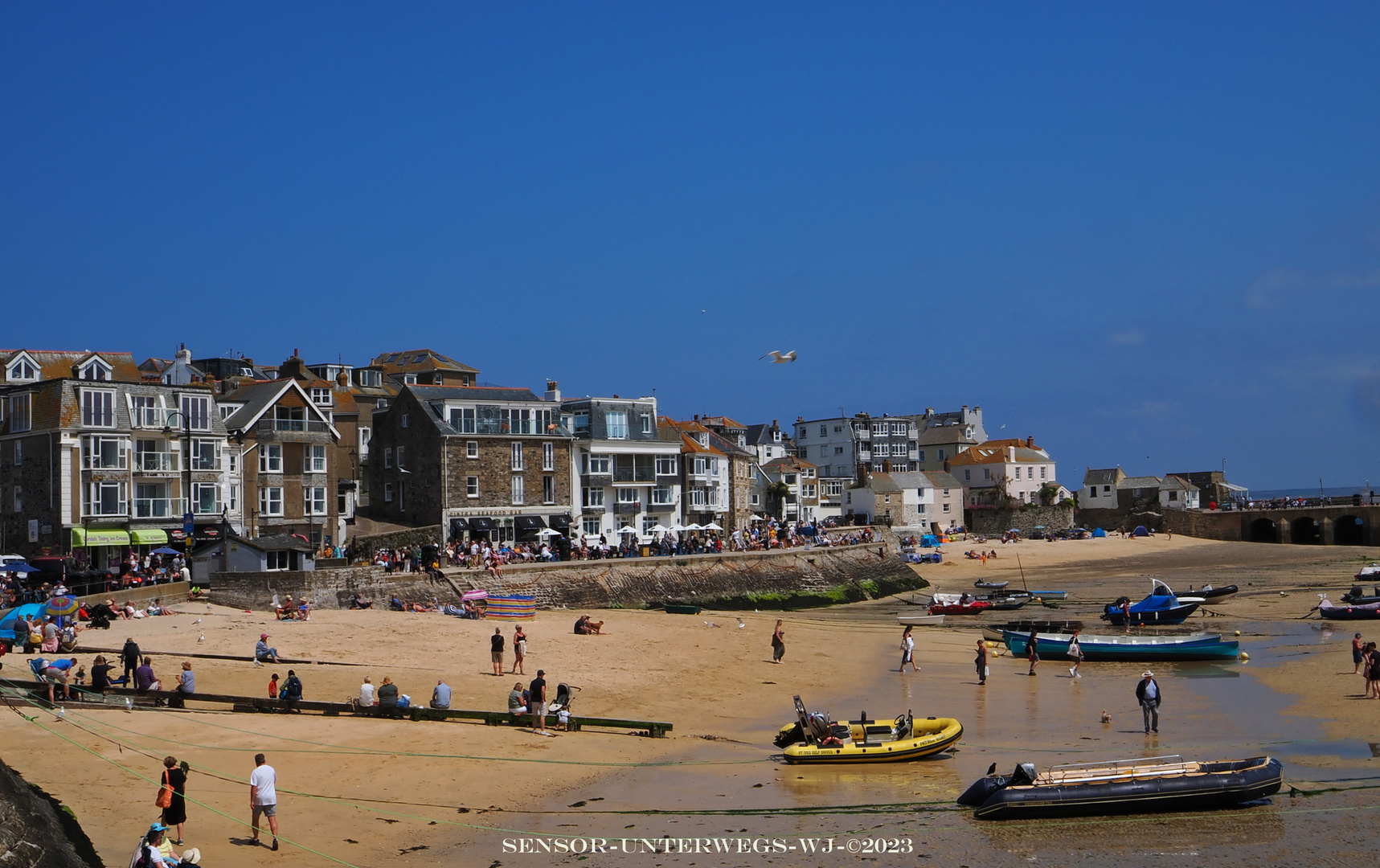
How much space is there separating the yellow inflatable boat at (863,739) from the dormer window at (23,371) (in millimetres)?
43117

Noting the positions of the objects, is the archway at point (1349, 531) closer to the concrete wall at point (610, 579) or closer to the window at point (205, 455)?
the concrete wall at point (610, 579)

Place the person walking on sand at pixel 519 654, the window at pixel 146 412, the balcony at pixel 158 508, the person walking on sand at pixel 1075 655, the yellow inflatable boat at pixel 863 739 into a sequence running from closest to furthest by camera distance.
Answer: the yellow inflatable boat at pixel 863 739, the person walking on sand at pixel 519 654, the person walking on sand at pixel 1075 655, the balcony at pixel 158 508, the window at pixel 146 412

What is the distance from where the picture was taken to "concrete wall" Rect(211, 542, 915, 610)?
39.5 metres

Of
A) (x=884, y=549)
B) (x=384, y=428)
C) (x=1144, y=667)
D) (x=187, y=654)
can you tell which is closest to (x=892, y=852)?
(x=187, y=654)

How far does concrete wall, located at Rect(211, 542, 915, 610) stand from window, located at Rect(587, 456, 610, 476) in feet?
28.7

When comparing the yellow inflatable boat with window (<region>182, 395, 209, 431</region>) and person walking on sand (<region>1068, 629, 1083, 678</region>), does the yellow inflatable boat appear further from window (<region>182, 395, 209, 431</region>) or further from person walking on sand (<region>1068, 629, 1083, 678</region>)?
window (<region>182, 395, 209, 431</region>)

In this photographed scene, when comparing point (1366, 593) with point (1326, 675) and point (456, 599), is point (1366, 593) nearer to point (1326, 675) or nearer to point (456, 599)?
point (1326, 675)

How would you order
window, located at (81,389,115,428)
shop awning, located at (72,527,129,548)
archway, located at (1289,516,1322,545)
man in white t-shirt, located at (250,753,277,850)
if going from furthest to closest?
archway, located at (1289,516,1322,545) → window, located at (81,389,115,428) → shop awning, located at (72,527,129,548) → man in white t-shirt, located at (250,753,277,850)

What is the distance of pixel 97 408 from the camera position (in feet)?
140

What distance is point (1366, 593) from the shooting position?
50.7 metres

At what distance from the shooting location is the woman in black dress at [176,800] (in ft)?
48.6

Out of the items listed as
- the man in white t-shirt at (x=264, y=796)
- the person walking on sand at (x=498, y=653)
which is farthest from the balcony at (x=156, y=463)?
the man in white t-shirt at (x=264, y=796)

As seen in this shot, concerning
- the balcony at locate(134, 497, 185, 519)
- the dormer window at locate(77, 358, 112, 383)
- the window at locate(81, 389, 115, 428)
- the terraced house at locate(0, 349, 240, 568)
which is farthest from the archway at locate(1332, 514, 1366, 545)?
the window at locate(81, 389, 115, 428)

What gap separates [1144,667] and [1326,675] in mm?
5023
